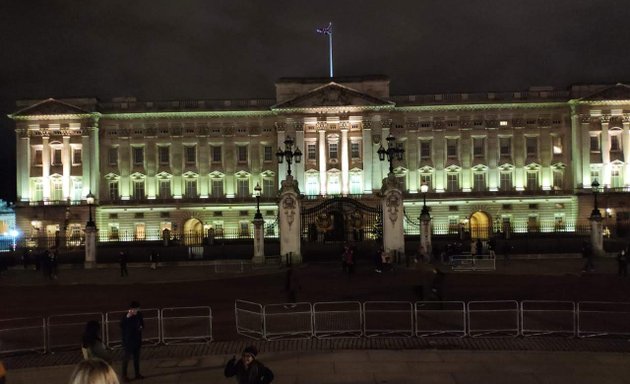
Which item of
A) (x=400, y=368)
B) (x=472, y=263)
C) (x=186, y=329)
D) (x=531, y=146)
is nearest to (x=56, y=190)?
(x=472, y=263)

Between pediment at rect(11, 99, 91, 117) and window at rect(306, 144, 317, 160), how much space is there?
81.1 feet

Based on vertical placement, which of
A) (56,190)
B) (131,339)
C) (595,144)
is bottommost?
(131,339)

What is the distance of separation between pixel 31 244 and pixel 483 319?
1974 inches

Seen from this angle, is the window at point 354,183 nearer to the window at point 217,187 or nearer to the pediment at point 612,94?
the window at point 217,187

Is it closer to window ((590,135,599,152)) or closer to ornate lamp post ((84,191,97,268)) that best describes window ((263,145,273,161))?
ornate lamp post ((84,191,97,268))

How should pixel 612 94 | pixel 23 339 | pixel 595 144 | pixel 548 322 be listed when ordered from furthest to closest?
pixel 595 144
pixel 612 94
pixel 548 322
pixel 23 339

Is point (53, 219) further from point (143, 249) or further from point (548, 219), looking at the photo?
point (548, 219)

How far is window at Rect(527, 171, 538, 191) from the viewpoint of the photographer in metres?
65.1

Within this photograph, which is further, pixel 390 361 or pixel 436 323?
pixel 436 323

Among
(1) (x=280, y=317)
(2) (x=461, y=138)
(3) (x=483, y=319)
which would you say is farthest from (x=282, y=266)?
(2) (x=461, y=138)

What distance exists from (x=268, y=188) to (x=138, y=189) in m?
15.0

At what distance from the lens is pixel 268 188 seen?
65875mm

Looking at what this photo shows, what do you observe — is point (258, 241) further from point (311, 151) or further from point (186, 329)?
point (311, 151)

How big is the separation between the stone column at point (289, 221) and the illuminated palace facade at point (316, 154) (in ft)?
98.5
